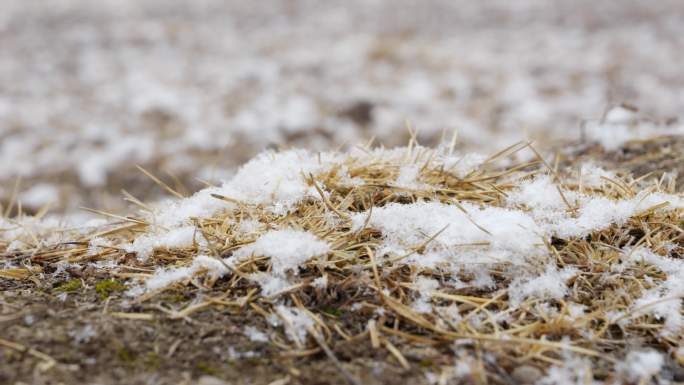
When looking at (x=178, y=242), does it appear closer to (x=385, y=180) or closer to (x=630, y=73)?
(x=385, y=180)

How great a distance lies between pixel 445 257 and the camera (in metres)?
1.31

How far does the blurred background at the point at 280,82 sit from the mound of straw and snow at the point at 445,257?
1150mm

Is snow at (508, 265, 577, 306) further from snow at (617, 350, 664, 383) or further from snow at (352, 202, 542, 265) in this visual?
snow at (617, 350, 664, 383)

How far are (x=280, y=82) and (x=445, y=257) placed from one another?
4.45m

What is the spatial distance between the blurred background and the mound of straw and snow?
3.77 feet

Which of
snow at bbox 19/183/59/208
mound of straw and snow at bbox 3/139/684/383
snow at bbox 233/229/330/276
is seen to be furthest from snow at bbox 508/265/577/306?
snow at bbox 19/183/59/208

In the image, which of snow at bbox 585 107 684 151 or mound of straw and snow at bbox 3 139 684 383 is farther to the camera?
snow at bbox 585 107 684 151

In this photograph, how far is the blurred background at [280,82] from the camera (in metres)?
4.00

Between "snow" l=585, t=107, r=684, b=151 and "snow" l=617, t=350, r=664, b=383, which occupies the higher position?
"snow" l=585, t=107, r=684, b=151

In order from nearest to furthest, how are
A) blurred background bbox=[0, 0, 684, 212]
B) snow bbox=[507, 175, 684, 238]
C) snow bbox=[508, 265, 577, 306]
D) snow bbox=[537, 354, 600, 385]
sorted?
snow bbox=[537, 354, 600, 385]
snow bbox=[508, 265, 577, 306]
snow bbox=[507, 175, 684, 238]
blurred background bbox=[0, 0, 684, 212]

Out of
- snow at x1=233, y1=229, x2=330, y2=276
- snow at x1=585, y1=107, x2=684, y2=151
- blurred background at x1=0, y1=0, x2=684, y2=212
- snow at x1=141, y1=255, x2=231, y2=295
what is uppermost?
snow at x1=233, y1=229, x2=330, y2=276

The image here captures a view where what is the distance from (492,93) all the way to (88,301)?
4.58m

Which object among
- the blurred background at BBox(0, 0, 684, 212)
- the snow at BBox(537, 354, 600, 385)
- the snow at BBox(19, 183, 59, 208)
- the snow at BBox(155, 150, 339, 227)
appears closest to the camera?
the snow at BBox(537, 354, 600, 385)

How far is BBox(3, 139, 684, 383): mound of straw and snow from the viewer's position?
3.84ft
